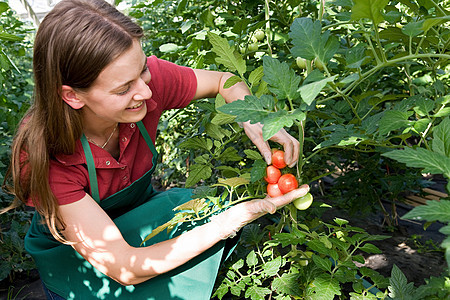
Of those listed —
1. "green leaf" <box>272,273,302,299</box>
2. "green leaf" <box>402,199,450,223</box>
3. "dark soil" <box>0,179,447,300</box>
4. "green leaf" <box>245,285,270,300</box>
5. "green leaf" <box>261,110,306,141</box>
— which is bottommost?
"dark soil" <box>0,179,447,300</box>

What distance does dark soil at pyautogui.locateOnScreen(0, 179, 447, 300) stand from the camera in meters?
1.98

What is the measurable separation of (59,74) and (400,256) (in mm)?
1829

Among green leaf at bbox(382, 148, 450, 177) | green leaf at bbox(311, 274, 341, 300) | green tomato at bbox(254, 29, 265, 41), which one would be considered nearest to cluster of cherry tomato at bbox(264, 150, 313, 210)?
green leaf at bbox(311, 274, 341, 300)

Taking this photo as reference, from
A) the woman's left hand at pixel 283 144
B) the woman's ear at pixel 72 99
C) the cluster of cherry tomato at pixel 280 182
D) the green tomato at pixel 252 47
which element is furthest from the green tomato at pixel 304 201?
the woman's ear at pixel 72 99

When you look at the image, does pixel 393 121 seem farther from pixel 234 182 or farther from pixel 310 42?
pixel 234 182

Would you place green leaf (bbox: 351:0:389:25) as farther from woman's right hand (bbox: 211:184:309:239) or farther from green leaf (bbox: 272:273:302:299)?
green leaf (bbox: 272:273:302:299)

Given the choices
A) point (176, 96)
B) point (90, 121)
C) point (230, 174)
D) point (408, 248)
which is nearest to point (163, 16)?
point (176, 96)

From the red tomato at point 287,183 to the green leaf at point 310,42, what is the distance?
359mm

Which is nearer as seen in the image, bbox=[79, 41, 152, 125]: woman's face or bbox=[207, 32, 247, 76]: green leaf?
bbox=[207, 32, 247, 76]: green leaf

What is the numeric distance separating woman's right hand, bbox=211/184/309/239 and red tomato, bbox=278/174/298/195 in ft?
0.04

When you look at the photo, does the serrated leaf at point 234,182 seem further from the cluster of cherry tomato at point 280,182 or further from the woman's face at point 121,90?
the woman's face at point 121,90

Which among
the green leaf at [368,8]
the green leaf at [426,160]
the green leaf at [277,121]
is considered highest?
the green leaf at [368,8]

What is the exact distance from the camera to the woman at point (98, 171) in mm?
A: 1247

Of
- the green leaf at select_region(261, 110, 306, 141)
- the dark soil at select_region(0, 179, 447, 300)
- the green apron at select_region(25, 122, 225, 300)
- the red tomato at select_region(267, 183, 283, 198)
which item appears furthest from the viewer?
the dark soil at select_region(0, 179, 447, 300)
